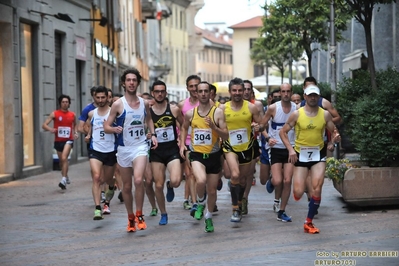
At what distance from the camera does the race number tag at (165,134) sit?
13875 mm

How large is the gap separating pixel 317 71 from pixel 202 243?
137 feet

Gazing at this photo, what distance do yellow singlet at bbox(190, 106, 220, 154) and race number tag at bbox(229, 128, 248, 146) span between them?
621 mm

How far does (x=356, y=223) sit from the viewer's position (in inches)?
529

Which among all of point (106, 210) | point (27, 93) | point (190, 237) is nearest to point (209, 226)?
point (190, 237)

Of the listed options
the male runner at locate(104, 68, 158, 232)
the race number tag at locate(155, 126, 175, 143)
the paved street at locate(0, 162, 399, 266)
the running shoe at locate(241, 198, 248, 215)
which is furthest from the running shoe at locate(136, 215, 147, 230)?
the running shoe at locate(241, 198, 248, 215)

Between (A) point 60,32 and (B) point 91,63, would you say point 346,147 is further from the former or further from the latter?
(B) point 91,63

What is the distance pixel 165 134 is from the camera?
1391 cm

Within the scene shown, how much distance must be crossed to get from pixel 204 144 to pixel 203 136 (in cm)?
10

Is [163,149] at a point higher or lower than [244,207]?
higher

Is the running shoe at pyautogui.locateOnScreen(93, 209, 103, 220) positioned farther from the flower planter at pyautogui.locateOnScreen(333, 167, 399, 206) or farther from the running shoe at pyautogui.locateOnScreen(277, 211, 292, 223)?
the flower planter at pyautogui.locateOnScreen(333, 167, 399, 206)

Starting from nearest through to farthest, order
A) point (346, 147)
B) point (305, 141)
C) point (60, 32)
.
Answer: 1. point (305, 141)
2. point (346, 147)
3. point (60, 32)

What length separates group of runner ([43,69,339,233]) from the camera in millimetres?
13023

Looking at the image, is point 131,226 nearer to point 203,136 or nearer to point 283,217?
point 203,136

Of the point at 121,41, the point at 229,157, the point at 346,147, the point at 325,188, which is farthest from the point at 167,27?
the point at 229,157
